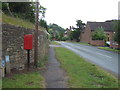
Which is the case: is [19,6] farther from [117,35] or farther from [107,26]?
[107,26]

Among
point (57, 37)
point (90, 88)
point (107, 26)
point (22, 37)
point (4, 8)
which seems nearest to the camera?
point (90, 88)

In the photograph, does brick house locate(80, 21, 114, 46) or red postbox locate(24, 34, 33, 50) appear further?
brick house locate(80, 21, 114, 46)

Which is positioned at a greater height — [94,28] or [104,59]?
[94,28]

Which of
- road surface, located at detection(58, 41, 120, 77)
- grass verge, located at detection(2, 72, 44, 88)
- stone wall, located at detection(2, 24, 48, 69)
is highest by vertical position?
stone wall, located at detection(2, 24, 48, 69)

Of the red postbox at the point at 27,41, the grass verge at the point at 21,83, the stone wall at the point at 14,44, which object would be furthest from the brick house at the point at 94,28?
the grass verge at the point at 21,83

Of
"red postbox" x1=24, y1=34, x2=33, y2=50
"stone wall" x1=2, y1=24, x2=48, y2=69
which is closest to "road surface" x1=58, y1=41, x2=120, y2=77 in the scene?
"red postbox" x1=24, y1=34, x2=33, y2=50

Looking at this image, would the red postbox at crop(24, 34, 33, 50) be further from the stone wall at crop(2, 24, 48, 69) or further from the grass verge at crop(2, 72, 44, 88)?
the grass verge at crop(2, 72, 44, 88)

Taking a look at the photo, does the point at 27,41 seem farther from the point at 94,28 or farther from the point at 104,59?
the point at 94,28

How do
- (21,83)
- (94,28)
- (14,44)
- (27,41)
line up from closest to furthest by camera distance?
(21,83)
(14,44)
(27,41)
(94,28)

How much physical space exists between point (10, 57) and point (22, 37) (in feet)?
5.00

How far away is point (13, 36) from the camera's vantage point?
7.68 m

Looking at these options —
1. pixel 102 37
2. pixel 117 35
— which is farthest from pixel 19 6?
pixel 102 37

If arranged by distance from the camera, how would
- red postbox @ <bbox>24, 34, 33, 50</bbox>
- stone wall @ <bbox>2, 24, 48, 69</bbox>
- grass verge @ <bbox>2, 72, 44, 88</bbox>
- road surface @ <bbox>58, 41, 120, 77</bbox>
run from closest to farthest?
grass verge @ <bbox>2, 72, 44, 88</bbox> < stone wall @ <bbox>2, 24, 48, 69</bbox> < red postbox @ <bbox>24, 34, 33, 50</bbox> < road surface @ <bbox>58, 41, 120, 77</bbox>

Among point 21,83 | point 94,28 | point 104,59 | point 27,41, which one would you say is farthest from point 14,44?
point 94,28
